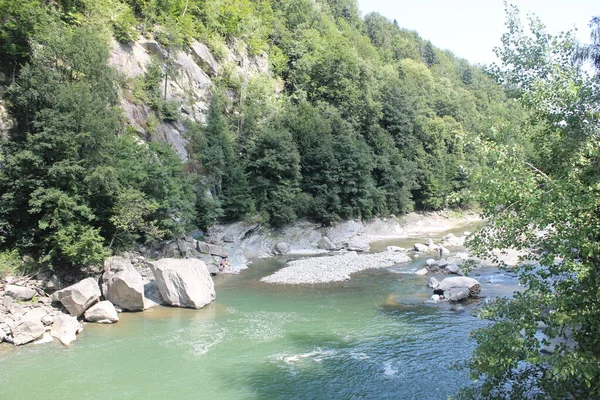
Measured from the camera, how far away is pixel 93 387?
1330 centimetres

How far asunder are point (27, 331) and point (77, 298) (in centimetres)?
261

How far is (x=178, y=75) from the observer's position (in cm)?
3984

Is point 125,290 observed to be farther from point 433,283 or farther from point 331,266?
point 433,283

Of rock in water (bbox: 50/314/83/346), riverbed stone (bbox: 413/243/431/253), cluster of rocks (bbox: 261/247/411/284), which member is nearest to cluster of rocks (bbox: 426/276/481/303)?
cluster of rocks (bbox: 261/247/411/284)

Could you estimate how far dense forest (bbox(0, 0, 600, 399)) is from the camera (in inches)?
273

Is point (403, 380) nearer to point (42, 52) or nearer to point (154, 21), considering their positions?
point (42, 52)

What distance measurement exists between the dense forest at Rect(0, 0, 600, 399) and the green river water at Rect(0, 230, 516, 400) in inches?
115

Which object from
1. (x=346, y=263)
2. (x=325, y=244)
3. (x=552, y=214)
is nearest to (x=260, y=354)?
(x=552, y=214)

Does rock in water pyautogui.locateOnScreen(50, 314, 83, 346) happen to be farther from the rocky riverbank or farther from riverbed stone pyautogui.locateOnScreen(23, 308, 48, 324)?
the rocky riverbank

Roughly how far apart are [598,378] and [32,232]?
23671 mm

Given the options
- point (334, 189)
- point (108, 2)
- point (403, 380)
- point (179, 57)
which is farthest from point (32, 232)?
point (334, 189)

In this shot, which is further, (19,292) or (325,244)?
(325,244)

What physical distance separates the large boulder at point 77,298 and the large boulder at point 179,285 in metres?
3.38

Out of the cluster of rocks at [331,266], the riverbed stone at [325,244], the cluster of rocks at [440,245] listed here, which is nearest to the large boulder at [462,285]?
the cluster of rocks at [331,266]
